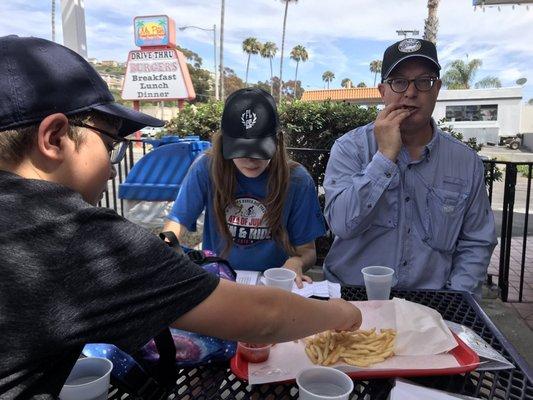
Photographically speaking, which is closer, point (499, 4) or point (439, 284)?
A: point (439, 284)

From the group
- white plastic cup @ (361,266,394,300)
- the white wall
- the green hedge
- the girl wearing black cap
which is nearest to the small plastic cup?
white plastic cup @ (361,266,394,300)

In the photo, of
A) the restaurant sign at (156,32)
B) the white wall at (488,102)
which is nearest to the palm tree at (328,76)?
the white wall at (488,102)

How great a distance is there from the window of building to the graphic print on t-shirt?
36201mm

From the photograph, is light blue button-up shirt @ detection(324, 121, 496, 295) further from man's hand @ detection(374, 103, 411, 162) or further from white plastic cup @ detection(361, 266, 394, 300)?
white plastic cup @ detection(361, 266, 394, 300)

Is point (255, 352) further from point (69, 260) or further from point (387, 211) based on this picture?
point (387, 211)

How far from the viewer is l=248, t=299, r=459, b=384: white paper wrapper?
1231 millimetres

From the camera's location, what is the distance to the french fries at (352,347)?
1.25 meters

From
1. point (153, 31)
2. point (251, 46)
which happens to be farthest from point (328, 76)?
point (153, 31)

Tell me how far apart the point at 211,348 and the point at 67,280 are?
0.61 metres

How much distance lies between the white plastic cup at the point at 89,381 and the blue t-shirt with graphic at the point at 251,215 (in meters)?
1.22

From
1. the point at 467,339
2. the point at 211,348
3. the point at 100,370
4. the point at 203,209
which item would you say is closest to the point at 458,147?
the point at 467,339

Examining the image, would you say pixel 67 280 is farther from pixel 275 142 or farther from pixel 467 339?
pixel 275 142

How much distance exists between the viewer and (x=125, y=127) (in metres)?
1.23

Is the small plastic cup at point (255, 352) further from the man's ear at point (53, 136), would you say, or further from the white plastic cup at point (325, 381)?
the man's ear at point (53, 136)
